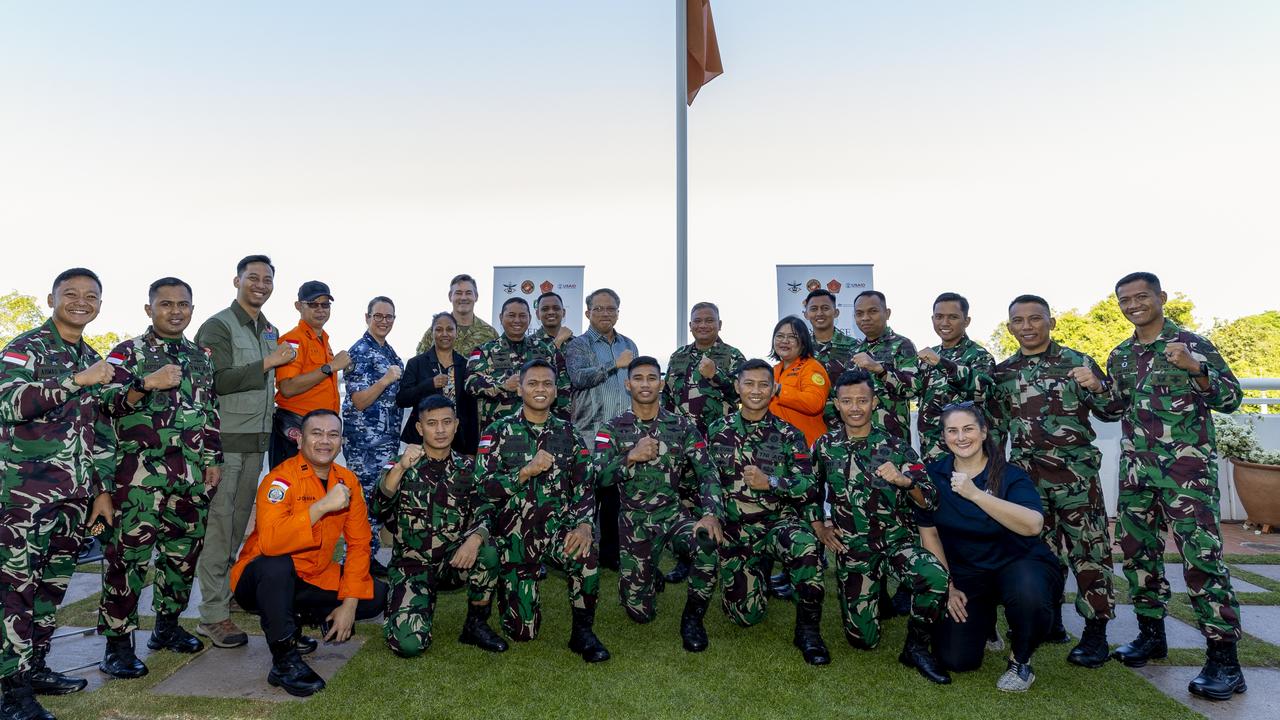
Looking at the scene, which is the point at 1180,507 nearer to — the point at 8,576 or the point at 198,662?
the point at 198,662

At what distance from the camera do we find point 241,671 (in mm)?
3641

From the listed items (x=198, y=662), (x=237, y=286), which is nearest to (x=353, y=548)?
(x=198, y=662)

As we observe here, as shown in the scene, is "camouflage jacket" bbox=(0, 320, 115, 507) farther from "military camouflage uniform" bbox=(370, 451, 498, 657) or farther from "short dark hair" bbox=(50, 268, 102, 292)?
"military camouflage uniform" bbox=(370, 451, 498, 657)

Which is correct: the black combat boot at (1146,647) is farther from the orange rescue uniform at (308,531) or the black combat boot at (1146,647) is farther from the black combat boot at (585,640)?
the orange rescue uniform at (308,531)

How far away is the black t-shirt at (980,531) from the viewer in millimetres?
3641

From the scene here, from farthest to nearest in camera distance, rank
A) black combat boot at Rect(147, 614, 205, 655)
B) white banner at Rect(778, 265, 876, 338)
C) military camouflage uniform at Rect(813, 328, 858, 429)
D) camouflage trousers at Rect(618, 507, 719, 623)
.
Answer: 1. white banner at Rect(778, 265, 876, 338)
2. military camouflage uniform at Rect(813, 328, 858, 429)
3. camouflage trousers at Rect(618, 507, 719, 623)
4. black combat boot at Rect(147, 614, 205, 655)

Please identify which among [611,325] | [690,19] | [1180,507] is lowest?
[1180,507]

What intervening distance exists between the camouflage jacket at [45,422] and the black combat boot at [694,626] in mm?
3248

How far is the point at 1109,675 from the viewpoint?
3.63 metres

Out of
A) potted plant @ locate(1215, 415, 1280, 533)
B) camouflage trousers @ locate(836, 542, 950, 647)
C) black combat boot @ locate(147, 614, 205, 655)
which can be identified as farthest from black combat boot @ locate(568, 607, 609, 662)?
potted plant @ locate(1215, 415, 1280, 533)

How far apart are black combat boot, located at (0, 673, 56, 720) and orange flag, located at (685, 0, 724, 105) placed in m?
8.52

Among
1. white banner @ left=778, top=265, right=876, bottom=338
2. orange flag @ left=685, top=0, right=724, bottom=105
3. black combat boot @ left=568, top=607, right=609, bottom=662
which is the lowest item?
black combat boot @ left=568, top=607, right=609, bottom=662

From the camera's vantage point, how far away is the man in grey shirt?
18.3 feet

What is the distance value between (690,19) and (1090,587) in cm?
770
